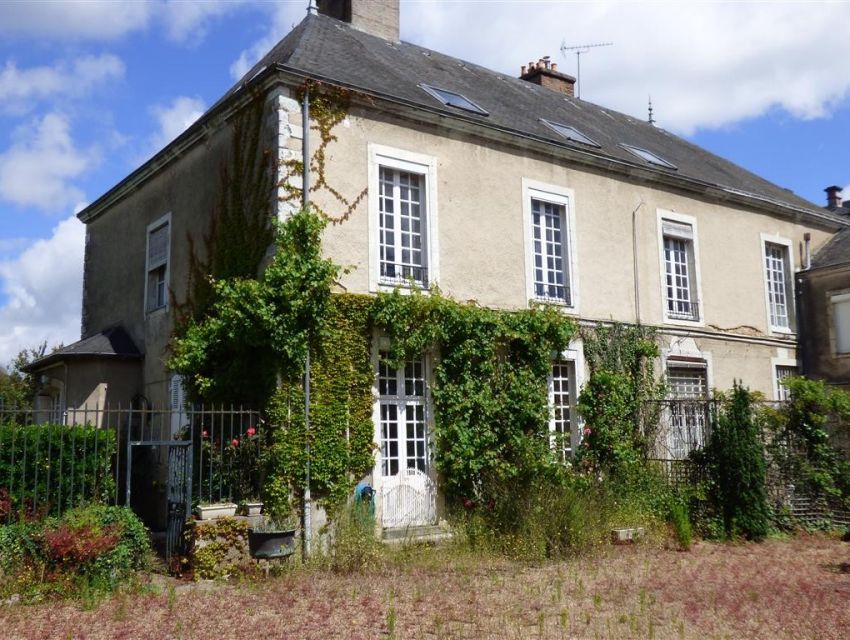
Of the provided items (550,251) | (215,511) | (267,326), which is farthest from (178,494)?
(550,251)

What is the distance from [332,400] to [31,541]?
3.40m

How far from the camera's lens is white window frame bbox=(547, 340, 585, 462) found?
11641mm

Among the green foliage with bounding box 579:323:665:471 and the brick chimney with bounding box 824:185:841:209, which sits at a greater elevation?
the brick chimney with bounding box 824:185:841:209

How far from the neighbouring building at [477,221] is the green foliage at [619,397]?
0.32 metres

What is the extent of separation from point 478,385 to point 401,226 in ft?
7.52

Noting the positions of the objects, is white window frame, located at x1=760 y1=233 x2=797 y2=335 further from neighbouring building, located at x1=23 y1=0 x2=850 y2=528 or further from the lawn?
the lawn

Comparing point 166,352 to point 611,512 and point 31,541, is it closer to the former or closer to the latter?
point 31,541

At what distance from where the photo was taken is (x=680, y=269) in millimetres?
14016

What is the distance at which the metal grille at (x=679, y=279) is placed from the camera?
13734 millimetres

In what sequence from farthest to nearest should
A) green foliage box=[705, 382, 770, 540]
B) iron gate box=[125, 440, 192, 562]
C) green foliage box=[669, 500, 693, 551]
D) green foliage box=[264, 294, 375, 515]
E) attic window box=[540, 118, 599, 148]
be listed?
attic window box=[540, 118, 599, 148], green foliage box=[705, 382, 770, 540], green foliage box=[669, 500, 693, 551], green foliage box=[264, 294, 375, 515], iron gate box=[125, 440, 192, 562]

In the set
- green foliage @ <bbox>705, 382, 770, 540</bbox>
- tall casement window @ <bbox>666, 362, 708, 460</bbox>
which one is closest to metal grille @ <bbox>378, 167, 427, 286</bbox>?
tall casement window @ <bbox>666, 362, 708, 460</bbox>

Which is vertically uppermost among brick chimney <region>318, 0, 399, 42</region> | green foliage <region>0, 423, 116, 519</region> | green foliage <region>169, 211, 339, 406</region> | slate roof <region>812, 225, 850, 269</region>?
brick chimney <region>318, 0, 399, 42</region>

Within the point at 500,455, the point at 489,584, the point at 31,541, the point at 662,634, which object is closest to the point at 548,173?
the point at 500,455

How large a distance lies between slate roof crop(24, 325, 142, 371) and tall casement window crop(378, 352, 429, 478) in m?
4.27
